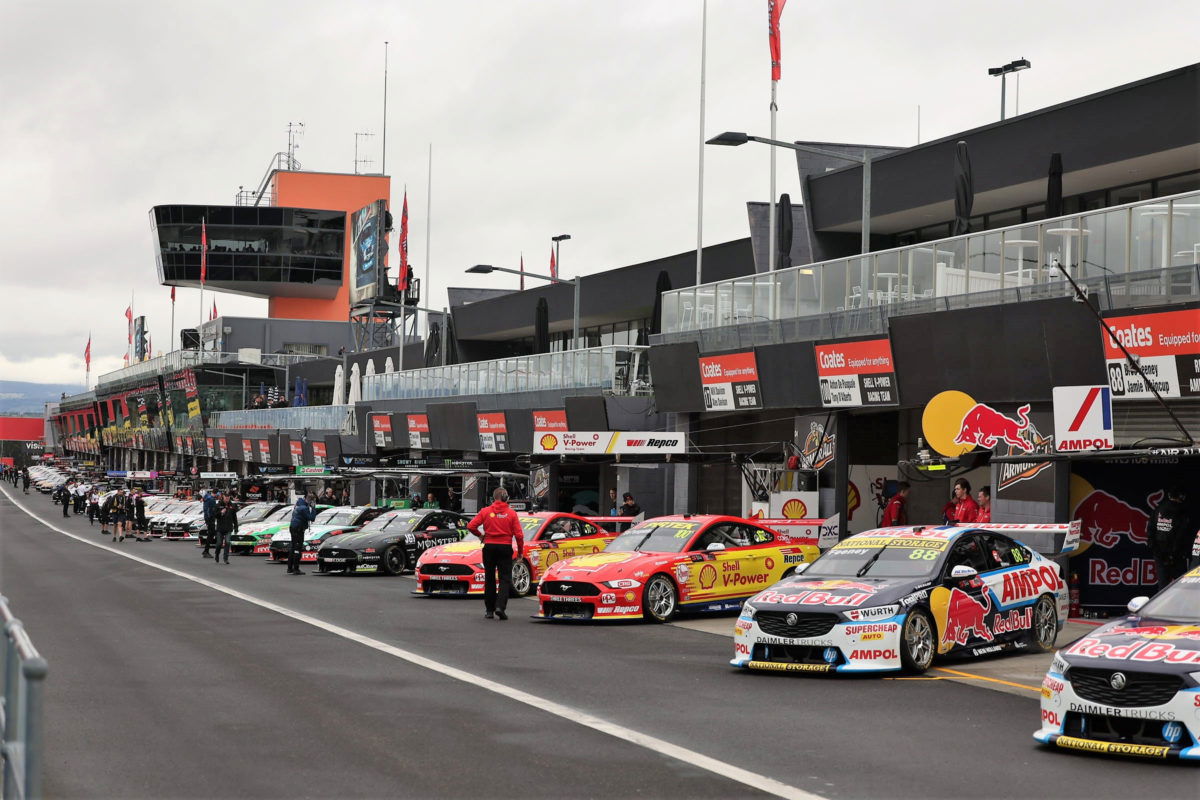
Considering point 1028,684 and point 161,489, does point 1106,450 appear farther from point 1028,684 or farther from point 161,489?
point 161,489

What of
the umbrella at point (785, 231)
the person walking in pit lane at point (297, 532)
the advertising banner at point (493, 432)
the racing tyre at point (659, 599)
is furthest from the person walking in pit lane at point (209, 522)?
the racing tyre at point (659, 599)

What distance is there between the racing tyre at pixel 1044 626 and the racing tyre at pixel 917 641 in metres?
1.90

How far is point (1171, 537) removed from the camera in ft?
58.1

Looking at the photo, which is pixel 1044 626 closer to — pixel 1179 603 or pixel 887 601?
pixel 887 601

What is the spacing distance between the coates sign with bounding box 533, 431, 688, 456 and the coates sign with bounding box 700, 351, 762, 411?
122 cm

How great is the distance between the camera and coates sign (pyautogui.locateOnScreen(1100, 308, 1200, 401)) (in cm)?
1769

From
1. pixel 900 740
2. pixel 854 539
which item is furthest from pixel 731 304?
pixel 900 740

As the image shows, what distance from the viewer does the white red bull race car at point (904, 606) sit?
516 inches

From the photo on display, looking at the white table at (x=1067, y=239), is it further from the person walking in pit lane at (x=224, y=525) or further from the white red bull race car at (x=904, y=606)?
the person walking in pit lane at (x=224, y=525)

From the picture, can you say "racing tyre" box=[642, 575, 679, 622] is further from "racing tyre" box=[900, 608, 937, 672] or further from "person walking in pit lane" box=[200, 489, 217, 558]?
"person walking in pit lane" box=[200, 489, 217, 558]

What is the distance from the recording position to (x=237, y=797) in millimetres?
7777

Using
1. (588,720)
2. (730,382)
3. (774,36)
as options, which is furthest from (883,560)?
(774,36)

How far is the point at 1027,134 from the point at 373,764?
23.5 meters

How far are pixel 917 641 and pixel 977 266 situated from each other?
10618 millimetres
